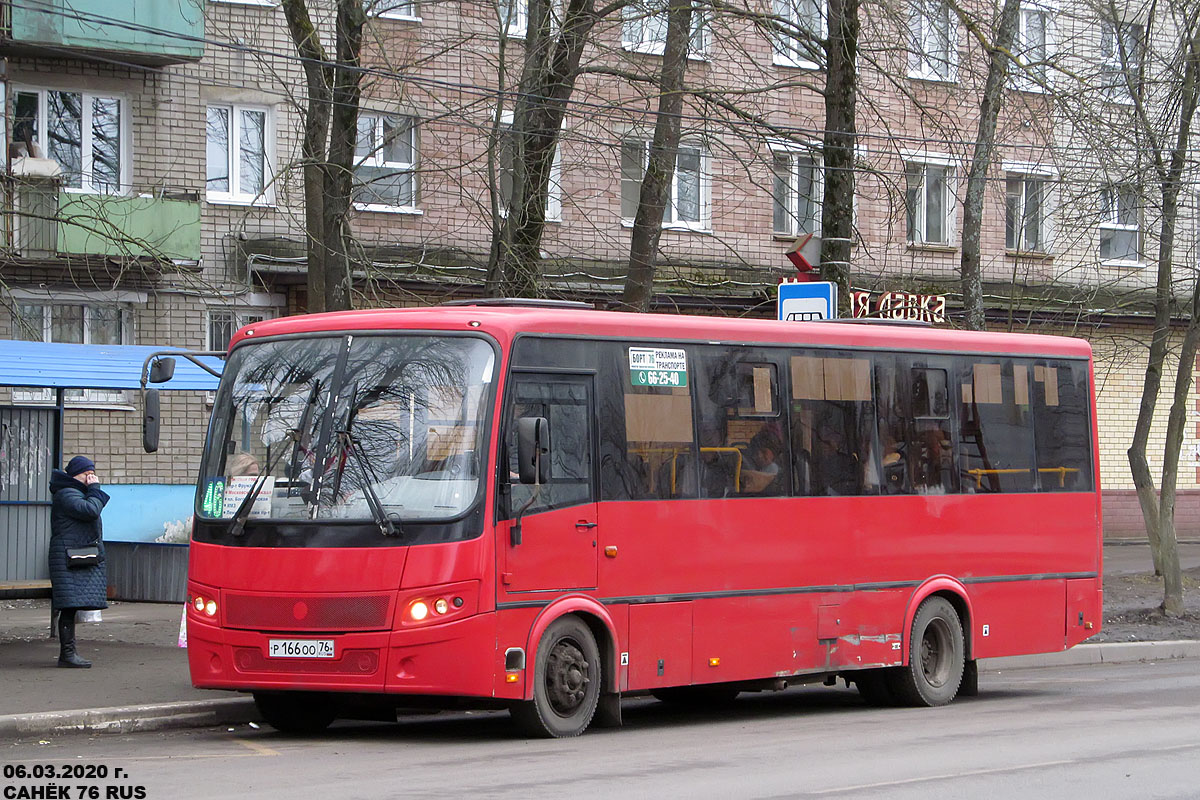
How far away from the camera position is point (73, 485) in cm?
1403

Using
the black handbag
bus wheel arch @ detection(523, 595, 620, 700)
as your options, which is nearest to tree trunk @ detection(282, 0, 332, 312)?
the black handbag

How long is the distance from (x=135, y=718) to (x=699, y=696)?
16.0ft

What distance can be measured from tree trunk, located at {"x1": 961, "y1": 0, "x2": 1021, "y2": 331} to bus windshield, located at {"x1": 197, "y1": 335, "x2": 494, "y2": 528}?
34.5 feet

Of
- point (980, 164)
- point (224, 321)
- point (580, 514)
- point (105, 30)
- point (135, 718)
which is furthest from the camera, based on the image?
point (224, 321)

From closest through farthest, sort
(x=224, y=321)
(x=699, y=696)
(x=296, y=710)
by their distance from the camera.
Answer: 1. (x=296, y=710)
2. (x=699, y=696)
3. (x=224, y=321)

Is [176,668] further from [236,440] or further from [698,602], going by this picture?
[698,602]

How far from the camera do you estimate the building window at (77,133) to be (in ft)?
82.5

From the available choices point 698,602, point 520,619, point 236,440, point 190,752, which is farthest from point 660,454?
point 190,752

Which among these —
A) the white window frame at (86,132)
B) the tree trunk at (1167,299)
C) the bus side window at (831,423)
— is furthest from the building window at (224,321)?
the bus side window at (831,423)

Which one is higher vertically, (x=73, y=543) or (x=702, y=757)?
(x=73, y=543)

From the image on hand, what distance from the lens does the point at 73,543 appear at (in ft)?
45.2

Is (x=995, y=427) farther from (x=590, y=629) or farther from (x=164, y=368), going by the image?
(x=164, y=368)

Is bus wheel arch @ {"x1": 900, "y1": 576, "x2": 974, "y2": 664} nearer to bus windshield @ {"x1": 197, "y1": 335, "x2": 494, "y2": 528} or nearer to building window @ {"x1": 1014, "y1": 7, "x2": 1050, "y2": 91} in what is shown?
bus windshield @ {"x1": 197, "y1": 335, "x2": 494, "y2": 528}

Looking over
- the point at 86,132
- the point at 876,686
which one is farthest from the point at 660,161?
the point at 86,132
